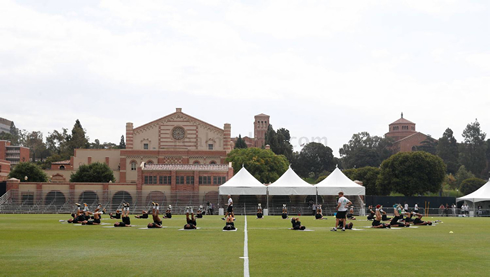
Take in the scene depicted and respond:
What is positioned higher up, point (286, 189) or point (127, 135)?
point (127, 135)

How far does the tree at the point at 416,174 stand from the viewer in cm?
8739

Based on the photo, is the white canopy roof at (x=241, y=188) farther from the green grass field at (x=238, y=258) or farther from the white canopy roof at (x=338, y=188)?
the green grass field at (x=238, y=258)

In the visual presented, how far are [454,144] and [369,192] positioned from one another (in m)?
49.6

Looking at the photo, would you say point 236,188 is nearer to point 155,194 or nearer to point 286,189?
point 286,189

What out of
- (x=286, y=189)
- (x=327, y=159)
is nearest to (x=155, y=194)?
(x=286, y=189)

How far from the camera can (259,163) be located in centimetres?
9525

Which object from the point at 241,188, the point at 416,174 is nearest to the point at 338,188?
the point at 241,188

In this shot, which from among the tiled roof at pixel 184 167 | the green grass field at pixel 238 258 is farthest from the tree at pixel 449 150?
the green grass field at pixel 238 258

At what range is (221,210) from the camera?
56156 millimetres

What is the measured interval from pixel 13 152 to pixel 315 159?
70.4 metres

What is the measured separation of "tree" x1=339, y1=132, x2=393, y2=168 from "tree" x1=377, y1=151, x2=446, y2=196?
53878 millimetres

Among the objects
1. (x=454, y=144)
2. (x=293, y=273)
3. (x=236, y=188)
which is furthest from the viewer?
(x=454, y=144)

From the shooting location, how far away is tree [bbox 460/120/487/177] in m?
130

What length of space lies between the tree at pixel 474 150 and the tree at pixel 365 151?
834 inches
